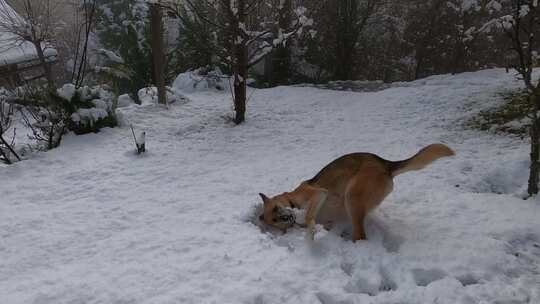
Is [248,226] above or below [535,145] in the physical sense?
below

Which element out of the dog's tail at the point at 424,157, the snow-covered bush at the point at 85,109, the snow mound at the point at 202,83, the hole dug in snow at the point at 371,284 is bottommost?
the hole dug in snow at the point at 371,284

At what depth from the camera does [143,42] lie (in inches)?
453

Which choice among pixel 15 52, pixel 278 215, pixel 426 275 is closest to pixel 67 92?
pixel 278 215

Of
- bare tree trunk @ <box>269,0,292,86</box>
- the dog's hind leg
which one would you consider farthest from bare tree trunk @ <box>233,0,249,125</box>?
bare tree trunk @ <box>269,0,292,86</box>

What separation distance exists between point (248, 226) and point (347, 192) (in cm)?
91

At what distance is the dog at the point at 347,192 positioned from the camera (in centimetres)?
312

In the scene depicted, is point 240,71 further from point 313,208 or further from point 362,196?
point 362,196

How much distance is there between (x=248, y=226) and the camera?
343 centimetres

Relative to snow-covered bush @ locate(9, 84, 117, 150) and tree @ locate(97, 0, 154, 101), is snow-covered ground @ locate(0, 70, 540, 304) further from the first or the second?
tree @ locate(97, 0, 154, 101)

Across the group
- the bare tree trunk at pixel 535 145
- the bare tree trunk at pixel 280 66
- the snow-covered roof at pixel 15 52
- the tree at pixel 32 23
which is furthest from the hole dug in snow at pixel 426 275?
the snow-covered roof at pixel 15 52

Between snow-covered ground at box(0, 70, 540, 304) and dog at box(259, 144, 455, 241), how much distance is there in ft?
0.60

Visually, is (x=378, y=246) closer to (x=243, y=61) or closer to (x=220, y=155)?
(x=220, y=155)

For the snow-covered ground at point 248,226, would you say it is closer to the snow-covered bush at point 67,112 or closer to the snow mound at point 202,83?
the snow-covered bush at point 67,112

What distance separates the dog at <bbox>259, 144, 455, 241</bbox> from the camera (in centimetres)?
312
